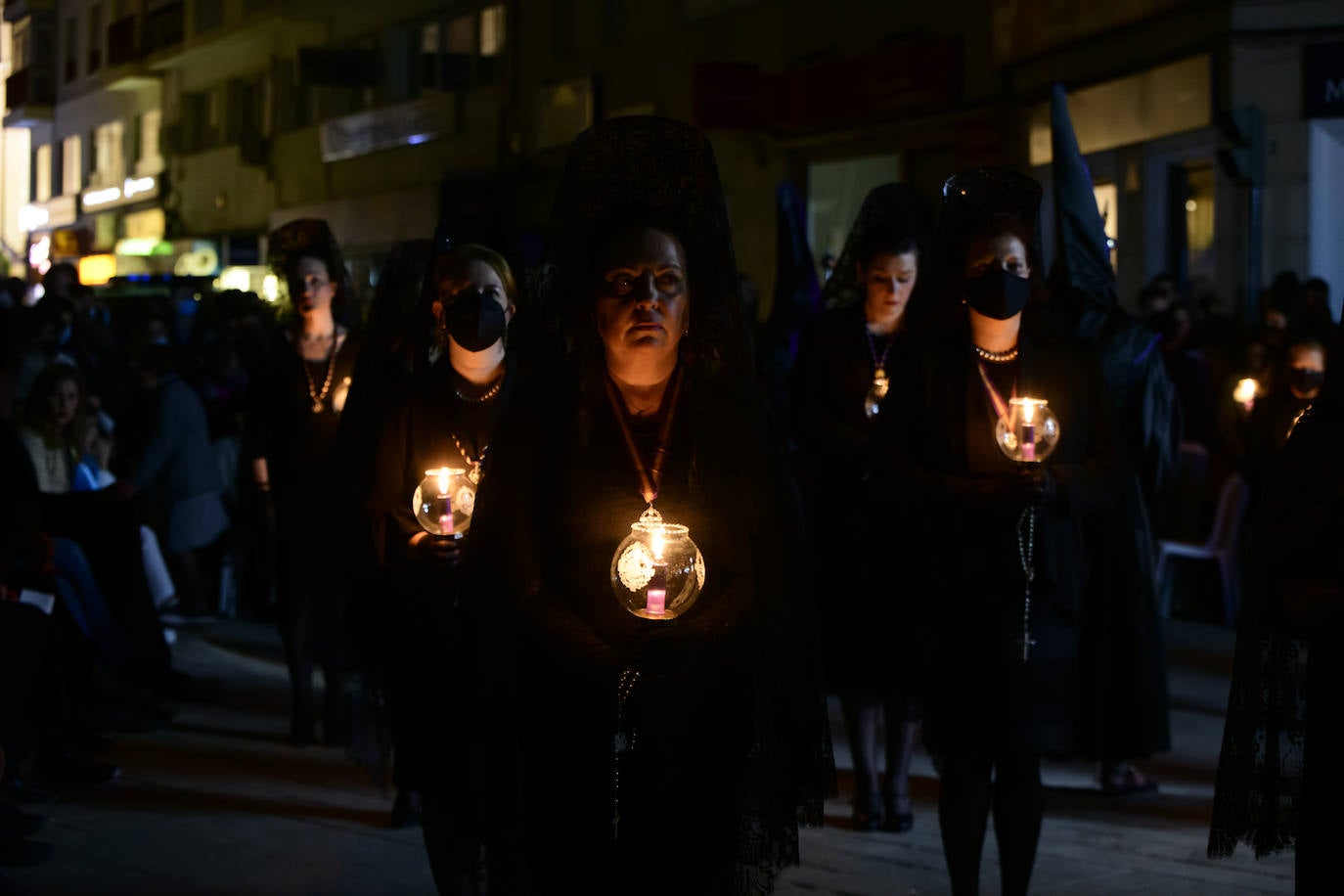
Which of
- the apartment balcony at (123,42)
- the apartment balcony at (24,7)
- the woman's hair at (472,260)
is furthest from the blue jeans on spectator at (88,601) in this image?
the apartment balcony at (24,7)

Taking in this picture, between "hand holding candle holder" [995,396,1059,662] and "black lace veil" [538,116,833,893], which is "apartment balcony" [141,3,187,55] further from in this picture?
"black lace veil" [538,116,833,893]

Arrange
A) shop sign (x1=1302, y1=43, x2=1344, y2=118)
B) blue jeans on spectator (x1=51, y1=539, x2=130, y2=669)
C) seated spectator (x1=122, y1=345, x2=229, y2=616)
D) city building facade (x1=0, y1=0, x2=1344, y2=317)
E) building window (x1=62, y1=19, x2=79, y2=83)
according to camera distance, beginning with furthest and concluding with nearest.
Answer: building window (x1=62, y1=19, x2=79, y2=83) → city building facade (x1=0, y1=0, x2=1344, y2=317) → shop sign (x1=1302, y1=43, x2=1344, y2=118) → seated spectator (x1=122, y1=345, x2=229, y2=616) → blue jeans on spectator (x1=51, y1=539, x2=130, y2=669)

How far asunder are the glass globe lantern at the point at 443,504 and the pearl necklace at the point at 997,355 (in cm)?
153

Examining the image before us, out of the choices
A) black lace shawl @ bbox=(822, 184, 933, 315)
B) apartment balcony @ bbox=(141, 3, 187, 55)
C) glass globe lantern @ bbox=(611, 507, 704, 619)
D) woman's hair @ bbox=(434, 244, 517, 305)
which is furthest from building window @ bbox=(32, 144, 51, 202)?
glass globe lantern @ bbox=(611, 507, 704, 619)

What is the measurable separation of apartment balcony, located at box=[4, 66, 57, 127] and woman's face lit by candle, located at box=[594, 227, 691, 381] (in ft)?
182

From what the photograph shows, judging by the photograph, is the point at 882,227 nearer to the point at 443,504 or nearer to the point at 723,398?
the point at 443,504

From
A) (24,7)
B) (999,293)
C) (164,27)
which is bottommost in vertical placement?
(999,293)

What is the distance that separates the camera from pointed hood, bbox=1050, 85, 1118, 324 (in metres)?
7.24

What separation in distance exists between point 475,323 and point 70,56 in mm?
53195

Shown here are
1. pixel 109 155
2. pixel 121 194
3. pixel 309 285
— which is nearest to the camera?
pixel 309 285

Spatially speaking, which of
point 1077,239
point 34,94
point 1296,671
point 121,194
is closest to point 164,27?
point 121,194

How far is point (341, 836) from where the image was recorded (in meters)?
6.93

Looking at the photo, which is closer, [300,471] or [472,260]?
[472,260]

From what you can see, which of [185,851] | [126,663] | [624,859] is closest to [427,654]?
[624,859]
